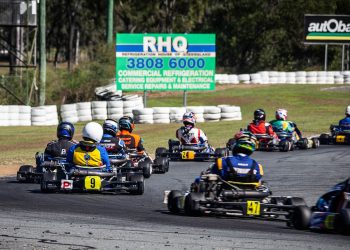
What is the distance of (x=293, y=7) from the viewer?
70.2 meters

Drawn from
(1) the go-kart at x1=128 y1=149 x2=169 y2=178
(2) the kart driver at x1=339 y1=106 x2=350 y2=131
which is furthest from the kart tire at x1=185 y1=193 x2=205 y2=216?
(2) the kart driver at x1=339 y1=106 x2=350 y2=131

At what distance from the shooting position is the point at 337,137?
2936cm

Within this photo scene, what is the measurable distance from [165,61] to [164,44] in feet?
2.21

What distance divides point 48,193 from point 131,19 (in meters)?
64.3

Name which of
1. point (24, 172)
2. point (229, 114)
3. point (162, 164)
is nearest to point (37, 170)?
point (24, 172)

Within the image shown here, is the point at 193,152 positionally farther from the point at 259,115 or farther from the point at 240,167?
the point at 240,167

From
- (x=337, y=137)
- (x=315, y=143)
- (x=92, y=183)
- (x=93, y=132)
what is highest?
(x=93, y=132)

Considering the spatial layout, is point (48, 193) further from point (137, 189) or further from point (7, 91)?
point (7, 91)

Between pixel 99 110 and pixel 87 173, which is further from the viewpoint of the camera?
pixel 99 110

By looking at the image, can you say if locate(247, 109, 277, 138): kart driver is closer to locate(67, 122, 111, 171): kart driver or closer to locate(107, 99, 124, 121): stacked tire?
locate(67, 122, 111, 171): kart driver

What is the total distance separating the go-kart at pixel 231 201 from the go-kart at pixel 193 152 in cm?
889

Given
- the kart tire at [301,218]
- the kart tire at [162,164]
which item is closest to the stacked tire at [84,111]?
the kart tire at [162,164]

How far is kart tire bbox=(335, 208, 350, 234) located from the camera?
11.8 m

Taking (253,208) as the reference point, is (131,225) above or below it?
below
